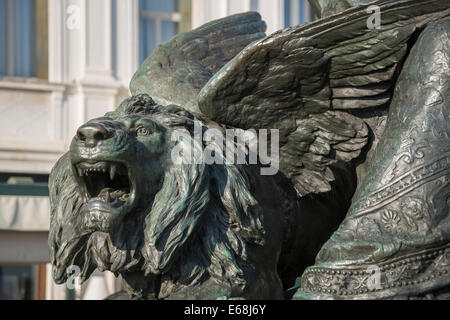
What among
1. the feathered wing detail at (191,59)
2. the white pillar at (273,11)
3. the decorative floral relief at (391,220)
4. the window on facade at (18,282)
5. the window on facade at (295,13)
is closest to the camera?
the decorative floral relief at (391,220)

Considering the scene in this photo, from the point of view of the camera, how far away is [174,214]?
2.08 metres

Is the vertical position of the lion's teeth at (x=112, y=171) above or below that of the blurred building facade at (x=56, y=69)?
below

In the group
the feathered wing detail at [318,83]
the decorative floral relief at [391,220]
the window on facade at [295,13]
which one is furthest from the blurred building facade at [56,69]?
the decorative floral relief at [391,220]

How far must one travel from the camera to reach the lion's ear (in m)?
2.07

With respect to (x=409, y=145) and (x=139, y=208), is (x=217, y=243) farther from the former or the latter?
(x=409, y=145)

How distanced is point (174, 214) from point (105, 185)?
0.16m

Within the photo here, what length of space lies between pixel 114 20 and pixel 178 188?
880 cm

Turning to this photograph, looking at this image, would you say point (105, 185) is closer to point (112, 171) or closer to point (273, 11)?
point (112, 171)

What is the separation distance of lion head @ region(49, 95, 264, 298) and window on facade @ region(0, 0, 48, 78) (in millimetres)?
8640

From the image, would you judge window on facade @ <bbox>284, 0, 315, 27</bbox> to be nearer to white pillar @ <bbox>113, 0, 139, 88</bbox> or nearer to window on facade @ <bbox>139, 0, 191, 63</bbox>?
window on facade @ <bbox>139, 0, 191, 63</bbox>

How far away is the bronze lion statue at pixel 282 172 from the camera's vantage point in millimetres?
2049

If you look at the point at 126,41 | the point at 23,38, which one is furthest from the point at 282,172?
the point at 23,38

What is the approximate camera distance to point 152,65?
2.64m

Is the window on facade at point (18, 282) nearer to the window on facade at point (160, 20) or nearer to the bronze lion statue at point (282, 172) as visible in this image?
the window on facade at point (160, 20)
